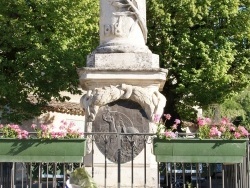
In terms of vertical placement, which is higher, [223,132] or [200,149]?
[223,132]

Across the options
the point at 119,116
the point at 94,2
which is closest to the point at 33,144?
the point at 119,116

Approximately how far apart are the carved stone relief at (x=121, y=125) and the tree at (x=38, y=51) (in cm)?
1003

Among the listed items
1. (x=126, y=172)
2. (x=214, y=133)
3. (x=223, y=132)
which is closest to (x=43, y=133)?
(x=214, y=133)

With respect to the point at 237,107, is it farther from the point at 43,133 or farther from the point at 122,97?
the point at 43,133

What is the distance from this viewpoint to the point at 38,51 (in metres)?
22.0

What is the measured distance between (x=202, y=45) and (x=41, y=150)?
16.2m

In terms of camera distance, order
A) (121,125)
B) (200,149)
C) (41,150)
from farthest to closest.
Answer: (121,125), (41,150), (200,149)

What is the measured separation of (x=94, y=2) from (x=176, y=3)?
342cm

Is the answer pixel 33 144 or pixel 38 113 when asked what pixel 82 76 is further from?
pixel 38 113

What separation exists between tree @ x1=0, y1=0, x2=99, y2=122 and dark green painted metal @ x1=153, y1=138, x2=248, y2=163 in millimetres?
13098

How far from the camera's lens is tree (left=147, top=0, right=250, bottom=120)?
81.6ft

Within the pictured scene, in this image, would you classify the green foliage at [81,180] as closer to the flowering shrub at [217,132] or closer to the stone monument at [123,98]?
the flowering shrub at [217,132]

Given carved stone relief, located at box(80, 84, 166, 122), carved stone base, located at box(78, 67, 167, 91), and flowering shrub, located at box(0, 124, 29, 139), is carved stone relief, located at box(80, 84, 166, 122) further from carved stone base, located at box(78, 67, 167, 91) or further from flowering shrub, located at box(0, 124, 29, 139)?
flowering shrub, located at box(0, 124, 29, 139)

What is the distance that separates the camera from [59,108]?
33344 millimetres
